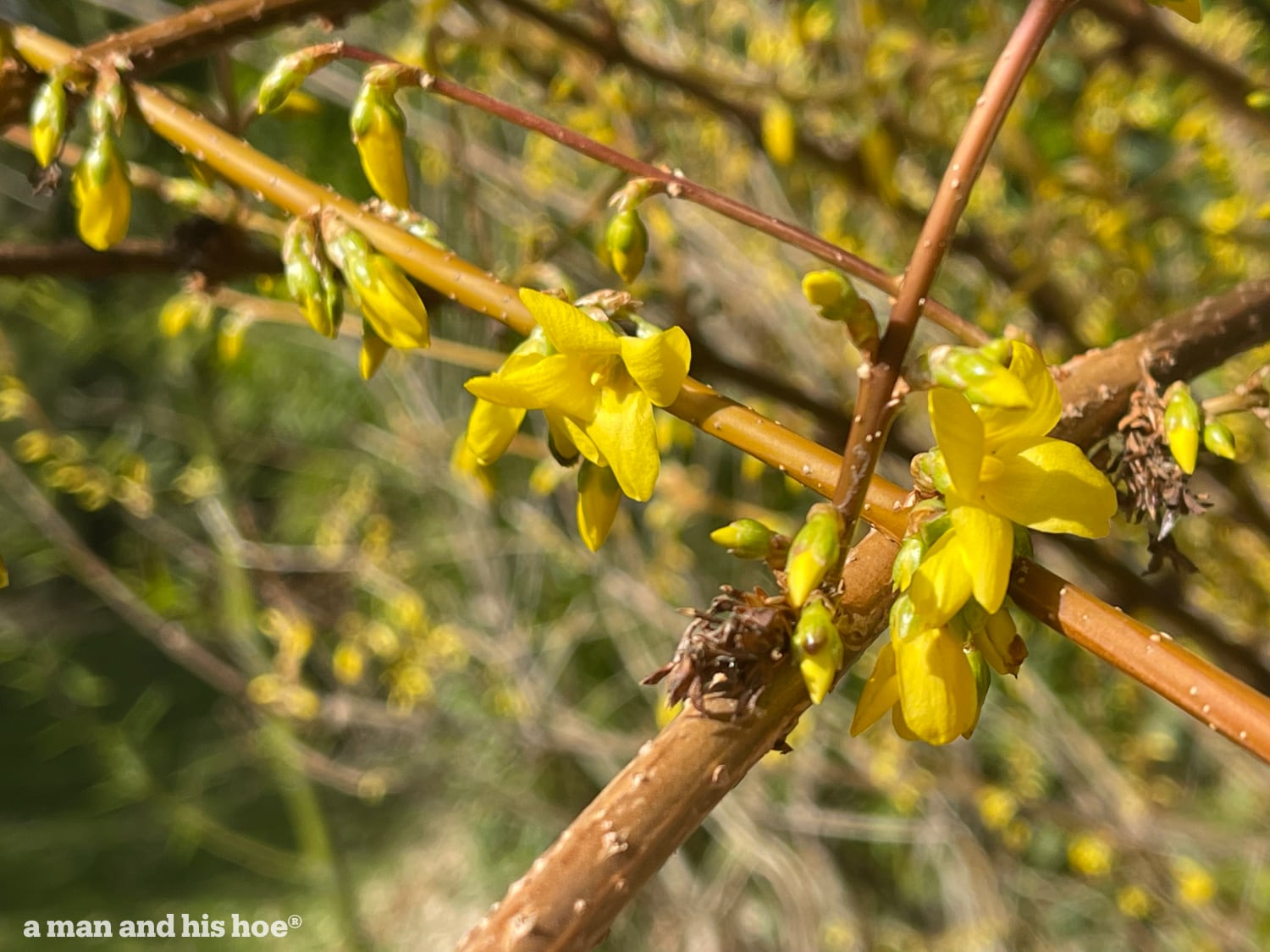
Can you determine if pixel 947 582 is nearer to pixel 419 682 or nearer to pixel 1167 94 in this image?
pixel 1167 94

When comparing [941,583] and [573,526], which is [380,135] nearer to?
[941,583]

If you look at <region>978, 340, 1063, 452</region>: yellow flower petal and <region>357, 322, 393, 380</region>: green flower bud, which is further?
<region>357, 322, 393, 380</region>: green flower bud

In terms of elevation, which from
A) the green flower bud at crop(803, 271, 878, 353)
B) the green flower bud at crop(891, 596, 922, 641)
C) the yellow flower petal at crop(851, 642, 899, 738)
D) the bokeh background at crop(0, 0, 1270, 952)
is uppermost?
the green flower bud at crop(803, 271, 878, 353)

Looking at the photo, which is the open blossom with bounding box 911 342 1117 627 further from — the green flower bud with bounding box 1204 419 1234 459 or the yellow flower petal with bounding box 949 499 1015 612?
the green flower bud with bounding box 1204 419 1234 459

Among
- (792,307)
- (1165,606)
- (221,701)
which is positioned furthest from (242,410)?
(1165,606)

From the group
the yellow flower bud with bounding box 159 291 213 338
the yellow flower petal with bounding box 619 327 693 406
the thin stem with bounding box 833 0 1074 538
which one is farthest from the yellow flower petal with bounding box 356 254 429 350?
the yellow flower bud with bounding box 159 291 213 338
